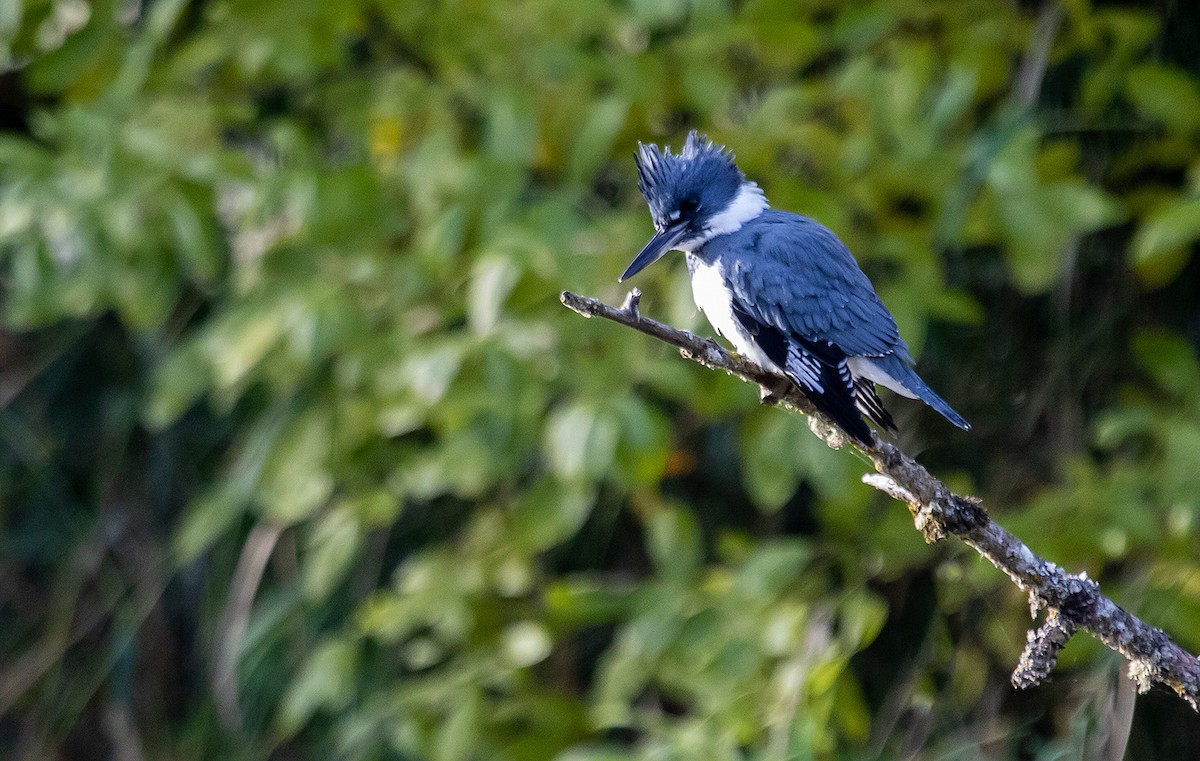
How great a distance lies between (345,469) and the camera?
2.59m

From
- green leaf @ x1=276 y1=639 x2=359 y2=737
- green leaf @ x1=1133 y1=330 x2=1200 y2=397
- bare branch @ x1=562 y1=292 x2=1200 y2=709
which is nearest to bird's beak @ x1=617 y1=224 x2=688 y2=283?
bare branch @ x1=562 y1=292 x2=1200 y2=709

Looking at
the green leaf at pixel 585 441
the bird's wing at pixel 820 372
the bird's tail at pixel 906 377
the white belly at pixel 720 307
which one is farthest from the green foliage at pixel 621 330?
the bird's tail at pixel 906 377

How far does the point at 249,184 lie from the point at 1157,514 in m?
1.75

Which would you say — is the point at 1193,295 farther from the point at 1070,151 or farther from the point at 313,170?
the point at 313,170

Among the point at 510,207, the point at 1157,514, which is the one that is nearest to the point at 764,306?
the point at 510,207

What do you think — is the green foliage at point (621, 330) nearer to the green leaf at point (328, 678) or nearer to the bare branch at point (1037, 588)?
the green leaf at point (328, 678)

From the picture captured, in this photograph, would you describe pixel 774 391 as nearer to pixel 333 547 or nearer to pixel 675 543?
pixel 675 543

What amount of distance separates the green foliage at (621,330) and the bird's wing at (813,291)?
296 millimetres

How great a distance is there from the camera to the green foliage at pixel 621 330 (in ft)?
6.93

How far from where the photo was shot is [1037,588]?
4.17ft

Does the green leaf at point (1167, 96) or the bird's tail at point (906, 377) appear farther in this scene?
the green leaf at point (1167, 96)

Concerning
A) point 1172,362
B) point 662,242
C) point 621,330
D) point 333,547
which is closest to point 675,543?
point 621,330

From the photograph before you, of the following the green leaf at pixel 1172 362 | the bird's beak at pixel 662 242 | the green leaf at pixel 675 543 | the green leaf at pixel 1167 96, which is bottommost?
the green leaf at pixel 675 543

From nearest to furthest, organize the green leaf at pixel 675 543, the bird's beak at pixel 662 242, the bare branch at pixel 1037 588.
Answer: the bare branch at pixel 1037 588
the bird's beak at pixel 662 242
the green leaf at pixel 675 543
